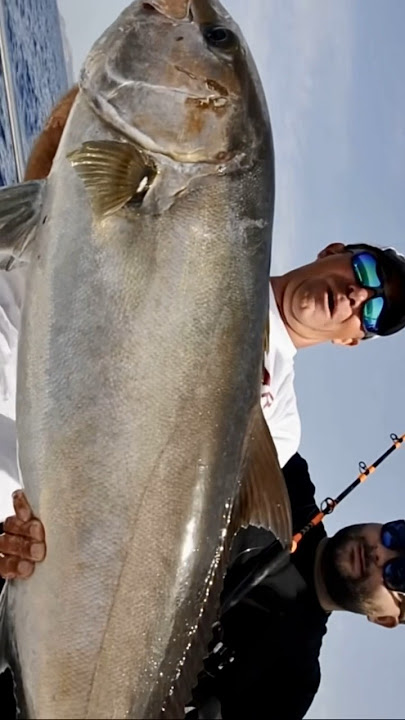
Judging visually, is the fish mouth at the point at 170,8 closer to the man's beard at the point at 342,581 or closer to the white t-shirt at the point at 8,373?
the white t-shirt at the point at 8,373

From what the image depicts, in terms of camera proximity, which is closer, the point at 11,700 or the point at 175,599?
the point at 175,599

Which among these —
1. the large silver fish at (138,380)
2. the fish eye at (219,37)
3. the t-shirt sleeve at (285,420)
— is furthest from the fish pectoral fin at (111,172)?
the t-shirt sleeve at (285,420)

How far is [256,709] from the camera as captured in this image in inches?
221

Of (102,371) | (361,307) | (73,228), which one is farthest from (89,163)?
(361,307)

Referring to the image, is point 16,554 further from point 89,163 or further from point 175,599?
point 89,163

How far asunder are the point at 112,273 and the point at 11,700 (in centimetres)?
337

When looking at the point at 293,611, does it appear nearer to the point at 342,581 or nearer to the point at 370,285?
the point at 342,581

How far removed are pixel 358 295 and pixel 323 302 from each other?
0.26 meters

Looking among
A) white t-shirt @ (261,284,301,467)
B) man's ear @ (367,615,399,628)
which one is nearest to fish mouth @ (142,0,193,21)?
white t-shirt @ (261,284,301,467)

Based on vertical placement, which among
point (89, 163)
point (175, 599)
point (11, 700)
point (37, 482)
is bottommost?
point (11, 700)

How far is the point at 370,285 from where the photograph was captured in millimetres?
5379

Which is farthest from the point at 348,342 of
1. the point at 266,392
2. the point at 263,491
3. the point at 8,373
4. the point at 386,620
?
the point at 263,491

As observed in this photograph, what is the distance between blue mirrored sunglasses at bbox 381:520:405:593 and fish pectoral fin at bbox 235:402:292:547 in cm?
329

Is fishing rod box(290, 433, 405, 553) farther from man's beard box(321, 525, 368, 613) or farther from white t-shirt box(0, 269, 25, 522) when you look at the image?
white t-shirt box(0, 269, 25, 522)
